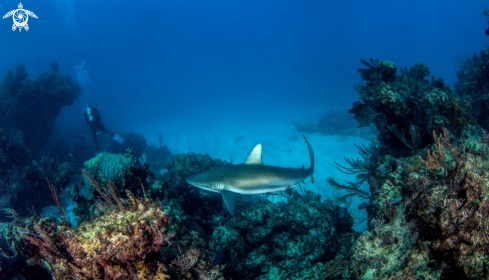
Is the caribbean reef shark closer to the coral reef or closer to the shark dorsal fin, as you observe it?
the shark dorsal fin

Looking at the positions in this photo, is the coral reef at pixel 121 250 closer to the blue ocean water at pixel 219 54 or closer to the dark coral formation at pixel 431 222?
the dark coral formation at pixel 431 222

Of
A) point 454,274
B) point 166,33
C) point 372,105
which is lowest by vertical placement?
point 454,274

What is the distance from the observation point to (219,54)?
18712cm

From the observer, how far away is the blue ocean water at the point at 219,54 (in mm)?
44344

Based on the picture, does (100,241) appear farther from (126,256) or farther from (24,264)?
(24,264)

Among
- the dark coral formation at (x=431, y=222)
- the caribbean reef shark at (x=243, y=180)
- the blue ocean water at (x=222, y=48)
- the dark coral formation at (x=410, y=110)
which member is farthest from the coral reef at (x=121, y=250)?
the blue ocean water at (x=222, y=48)

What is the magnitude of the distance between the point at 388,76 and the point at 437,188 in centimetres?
422

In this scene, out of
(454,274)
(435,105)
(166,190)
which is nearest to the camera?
(454,274)

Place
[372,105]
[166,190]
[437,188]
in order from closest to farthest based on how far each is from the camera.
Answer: [437,188] < [372,105] < [166,190]

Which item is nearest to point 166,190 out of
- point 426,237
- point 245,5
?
point 426,237

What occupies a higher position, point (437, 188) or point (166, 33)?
point (166, 33)

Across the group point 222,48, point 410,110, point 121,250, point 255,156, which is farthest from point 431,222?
point 222,48

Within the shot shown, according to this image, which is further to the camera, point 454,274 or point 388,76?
point 388,76

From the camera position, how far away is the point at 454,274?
210cm
